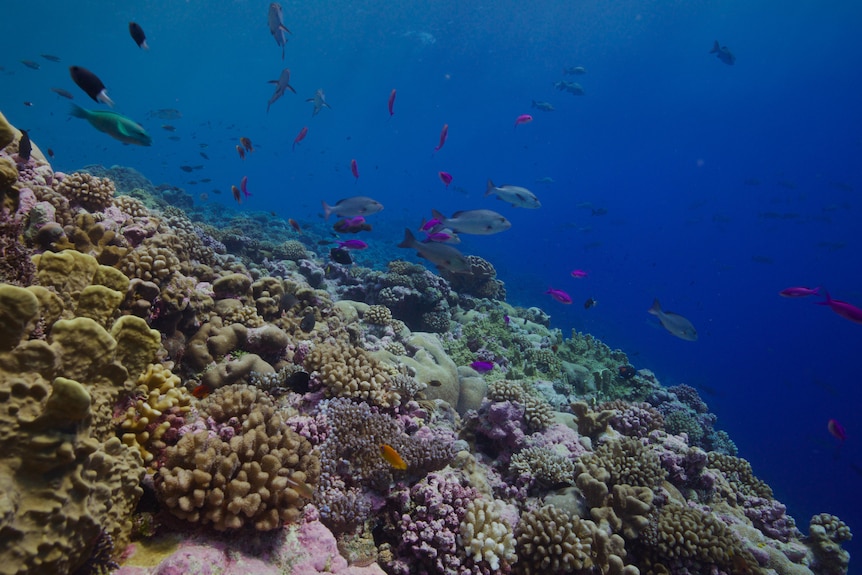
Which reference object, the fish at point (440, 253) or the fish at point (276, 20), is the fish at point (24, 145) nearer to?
the fish at point (276, 20)

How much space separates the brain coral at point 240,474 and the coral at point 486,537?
5.11 feet

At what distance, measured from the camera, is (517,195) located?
9.28m

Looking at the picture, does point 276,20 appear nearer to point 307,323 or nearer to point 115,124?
point 115,124

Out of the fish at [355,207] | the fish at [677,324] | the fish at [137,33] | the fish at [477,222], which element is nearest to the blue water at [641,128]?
the fish at [677,324]

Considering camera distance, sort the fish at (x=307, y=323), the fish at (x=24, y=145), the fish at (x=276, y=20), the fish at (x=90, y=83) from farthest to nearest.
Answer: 1. the fish at (x=276, y=20)
2. the fish at (x=307, y=323)
3. the fish at (x=24, y=145)
4. the fish at (x=90, y=83)

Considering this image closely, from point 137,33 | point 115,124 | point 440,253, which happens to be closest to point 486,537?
point 440,253

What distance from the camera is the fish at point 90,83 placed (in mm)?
4367

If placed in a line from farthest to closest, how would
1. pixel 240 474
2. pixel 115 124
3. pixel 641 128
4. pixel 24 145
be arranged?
pixel 641 128 → pixel 24 145 → pixel 115 124 → pixel 240 474

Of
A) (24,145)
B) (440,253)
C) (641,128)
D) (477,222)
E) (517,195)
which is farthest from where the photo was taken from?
(641,128)

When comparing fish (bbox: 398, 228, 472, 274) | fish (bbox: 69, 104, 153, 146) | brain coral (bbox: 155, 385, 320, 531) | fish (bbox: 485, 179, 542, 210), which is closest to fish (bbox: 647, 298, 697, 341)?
fish (bbox: 485, 179, 542, 210)

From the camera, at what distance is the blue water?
4772 cm

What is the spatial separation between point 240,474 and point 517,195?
26.9 feet

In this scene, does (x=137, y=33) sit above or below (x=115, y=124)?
above

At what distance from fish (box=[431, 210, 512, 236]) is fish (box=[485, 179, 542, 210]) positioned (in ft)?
3.06
